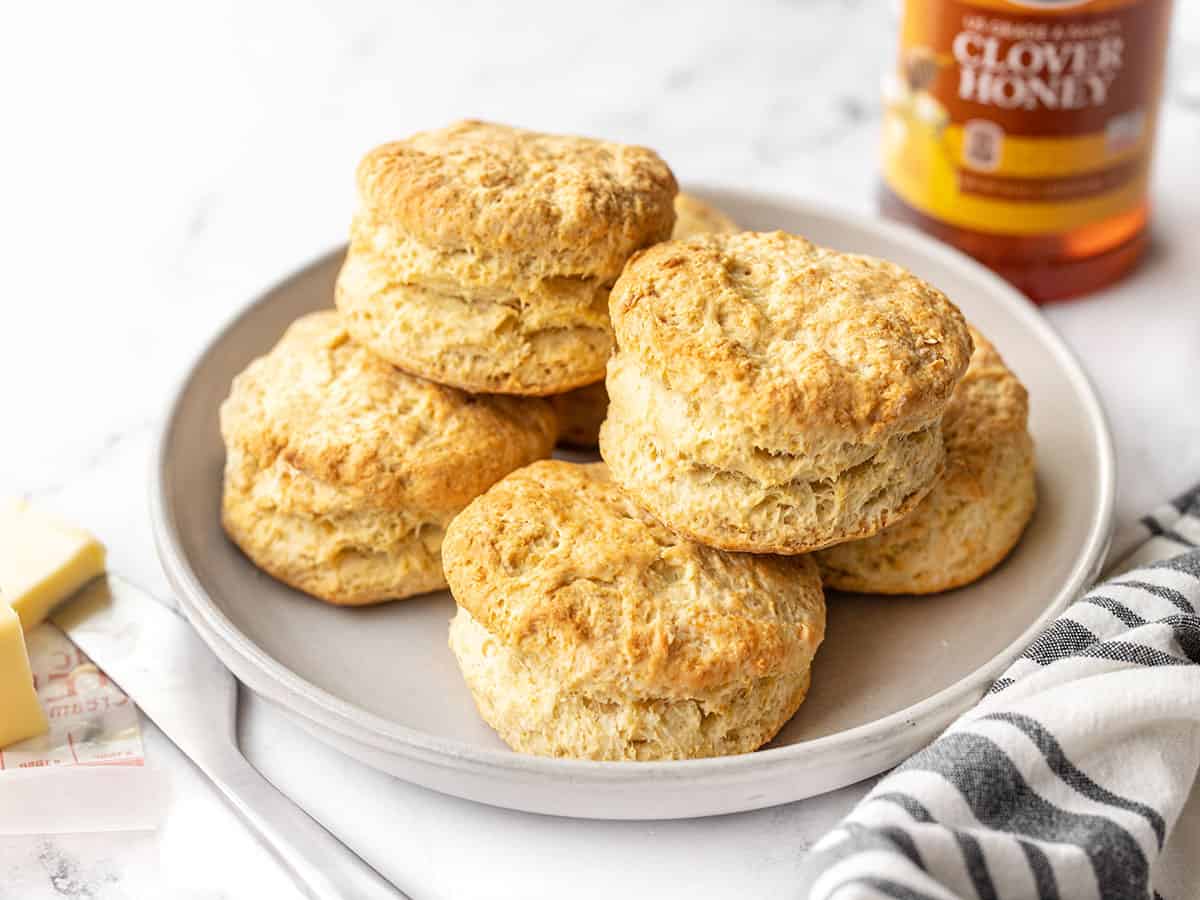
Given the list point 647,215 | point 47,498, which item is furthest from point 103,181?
point 647,215

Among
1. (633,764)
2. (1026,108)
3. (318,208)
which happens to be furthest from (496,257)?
(318,208)

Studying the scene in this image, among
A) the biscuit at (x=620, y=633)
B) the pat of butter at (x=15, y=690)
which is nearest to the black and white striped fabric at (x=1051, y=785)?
the biscuit at (x=620, y=633)

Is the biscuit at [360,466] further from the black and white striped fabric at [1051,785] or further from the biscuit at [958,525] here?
the black and white striped fabric at [1051,785]

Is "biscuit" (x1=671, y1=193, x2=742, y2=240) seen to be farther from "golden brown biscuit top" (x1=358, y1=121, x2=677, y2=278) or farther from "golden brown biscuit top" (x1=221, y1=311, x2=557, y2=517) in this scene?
"golden brown biscuit top" (x1=221, y1=311, x2=557, y2=517)

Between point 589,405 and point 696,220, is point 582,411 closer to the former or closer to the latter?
point 589,405

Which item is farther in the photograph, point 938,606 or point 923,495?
point 938,606

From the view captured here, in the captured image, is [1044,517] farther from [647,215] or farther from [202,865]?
[202,865]
